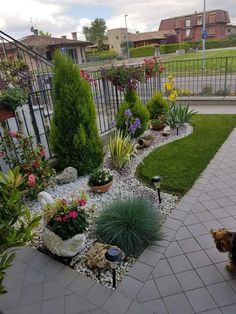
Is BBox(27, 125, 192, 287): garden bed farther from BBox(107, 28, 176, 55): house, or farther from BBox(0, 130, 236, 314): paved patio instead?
BBox(107, 28, 176, 55): house

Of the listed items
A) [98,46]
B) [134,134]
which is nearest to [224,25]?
[98,46]

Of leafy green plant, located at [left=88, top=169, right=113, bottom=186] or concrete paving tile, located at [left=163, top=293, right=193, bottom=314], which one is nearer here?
concrete paving tile, located at [left=163, top=293, right=193, bottom=314]

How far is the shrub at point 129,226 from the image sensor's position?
2.15m

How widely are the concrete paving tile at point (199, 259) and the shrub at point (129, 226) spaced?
0.34 meters

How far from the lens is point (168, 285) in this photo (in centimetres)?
181

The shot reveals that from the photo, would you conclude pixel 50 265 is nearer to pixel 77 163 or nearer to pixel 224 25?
pixel 77 163

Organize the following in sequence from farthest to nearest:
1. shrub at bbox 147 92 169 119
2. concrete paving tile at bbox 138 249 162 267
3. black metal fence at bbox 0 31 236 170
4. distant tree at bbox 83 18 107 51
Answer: distant tree at bbox 83 18 107 51, shrub at bbox 147 92 169 119, black metal fence at bbox 0 31 236 170, concrete paving tile at bbox 138 249 162 267

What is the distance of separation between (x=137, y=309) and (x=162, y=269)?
40cm

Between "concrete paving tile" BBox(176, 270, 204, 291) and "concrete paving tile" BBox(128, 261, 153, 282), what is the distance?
0.76 feet

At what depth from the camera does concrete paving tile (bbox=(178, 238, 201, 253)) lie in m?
2.11

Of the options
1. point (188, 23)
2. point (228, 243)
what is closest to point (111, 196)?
point (228, 243)

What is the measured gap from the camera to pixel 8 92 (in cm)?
289

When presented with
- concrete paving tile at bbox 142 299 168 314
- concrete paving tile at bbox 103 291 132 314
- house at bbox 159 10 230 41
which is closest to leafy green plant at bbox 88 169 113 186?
concrete paving tile at bbox 103 291 132 314

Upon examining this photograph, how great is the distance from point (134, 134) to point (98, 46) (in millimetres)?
42744
